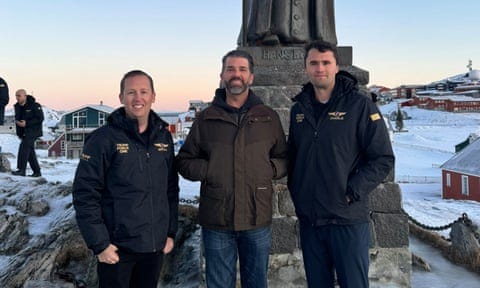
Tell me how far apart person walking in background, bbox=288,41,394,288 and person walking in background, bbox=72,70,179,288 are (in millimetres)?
878

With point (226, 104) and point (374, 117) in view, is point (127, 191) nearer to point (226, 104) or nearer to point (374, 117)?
point (226, 104)

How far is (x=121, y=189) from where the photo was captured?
7.29 ft

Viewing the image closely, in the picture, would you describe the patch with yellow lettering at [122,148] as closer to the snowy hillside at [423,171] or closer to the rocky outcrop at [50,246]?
the rocky outcrop at [50,246]

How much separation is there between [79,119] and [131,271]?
1120 inches

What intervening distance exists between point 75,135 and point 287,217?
26.9 meters

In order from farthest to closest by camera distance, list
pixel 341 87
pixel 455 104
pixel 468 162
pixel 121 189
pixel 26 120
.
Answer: pixel 455 104 → pixel 468 162 → pixel 26 120 → pixel 341 87 → pixel 121 189

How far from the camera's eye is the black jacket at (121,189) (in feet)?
7.01

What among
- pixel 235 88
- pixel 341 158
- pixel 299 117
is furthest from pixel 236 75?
pixel 341 158

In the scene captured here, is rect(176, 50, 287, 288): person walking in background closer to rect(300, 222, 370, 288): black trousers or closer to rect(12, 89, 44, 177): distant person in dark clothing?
rect(300, 222, 370, 288): black trousers

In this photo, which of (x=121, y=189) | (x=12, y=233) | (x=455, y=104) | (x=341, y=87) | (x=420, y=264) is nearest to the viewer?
(x=121, y=189)

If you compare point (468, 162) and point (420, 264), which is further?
point (468, 162)

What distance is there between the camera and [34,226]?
5055mm

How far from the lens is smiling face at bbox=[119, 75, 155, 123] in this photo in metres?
2.32

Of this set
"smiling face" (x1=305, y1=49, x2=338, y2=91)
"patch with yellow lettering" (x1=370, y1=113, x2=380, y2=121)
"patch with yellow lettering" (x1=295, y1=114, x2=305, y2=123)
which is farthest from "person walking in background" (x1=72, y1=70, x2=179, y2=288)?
"patch with yellow lettering" (x1=370, y1=113, x2=380, y2=121)
